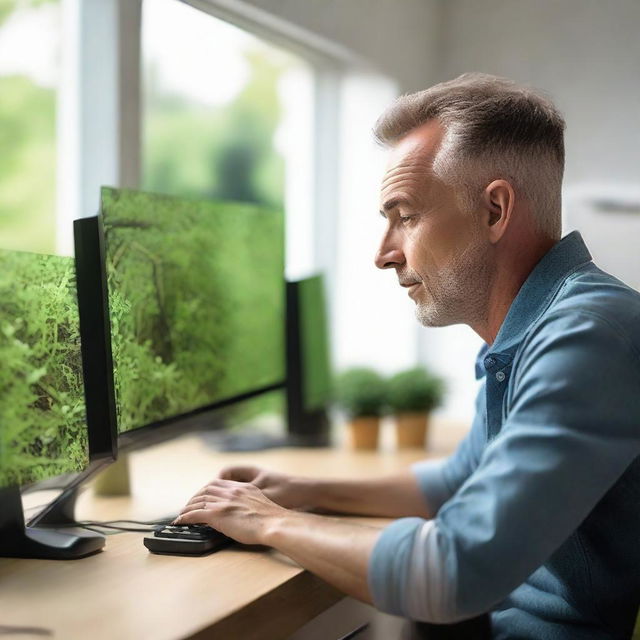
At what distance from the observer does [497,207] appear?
4.49ft

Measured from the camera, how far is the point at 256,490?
133 cm

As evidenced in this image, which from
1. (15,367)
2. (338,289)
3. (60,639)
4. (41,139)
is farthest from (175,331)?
(41,139)

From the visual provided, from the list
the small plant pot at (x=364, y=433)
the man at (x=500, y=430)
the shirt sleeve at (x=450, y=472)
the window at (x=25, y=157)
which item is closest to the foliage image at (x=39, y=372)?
the man at (x=500, y=430)

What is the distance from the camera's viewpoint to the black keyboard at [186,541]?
127 cm

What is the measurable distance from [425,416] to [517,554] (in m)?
1.30

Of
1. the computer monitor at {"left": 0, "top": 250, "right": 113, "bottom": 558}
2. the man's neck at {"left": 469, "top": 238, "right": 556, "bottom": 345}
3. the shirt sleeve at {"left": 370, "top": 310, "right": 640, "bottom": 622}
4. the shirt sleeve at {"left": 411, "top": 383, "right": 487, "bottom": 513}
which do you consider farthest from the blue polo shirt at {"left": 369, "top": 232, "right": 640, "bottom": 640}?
the computer monitor at {"left": 0, "top": 250, "right": 113, "bottom": 558}

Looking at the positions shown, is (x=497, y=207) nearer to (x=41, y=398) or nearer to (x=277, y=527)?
(x=277, y=527)

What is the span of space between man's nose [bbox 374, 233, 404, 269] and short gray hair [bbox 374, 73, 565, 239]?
0.14 m

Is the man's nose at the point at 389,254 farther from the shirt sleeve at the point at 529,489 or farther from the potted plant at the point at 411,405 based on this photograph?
the potted plant at the point at 411,405

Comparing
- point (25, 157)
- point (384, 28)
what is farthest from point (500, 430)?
point (25, 157)

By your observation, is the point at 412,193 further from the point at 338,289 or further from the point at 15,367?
the point at 338,289

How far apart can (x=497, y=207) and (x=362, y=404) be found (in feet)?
3.30

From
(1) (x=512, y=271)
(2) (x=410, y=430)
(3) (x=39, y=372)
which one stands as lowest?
(2) (x=410, y=430)

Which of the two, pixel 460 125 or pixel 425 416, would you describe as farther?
pixel 425 416
